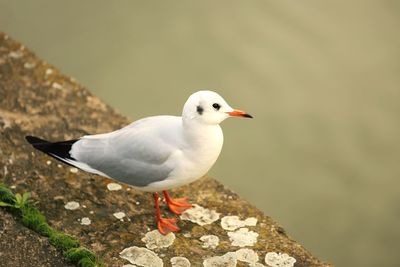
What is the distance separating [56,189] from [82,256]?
48cm

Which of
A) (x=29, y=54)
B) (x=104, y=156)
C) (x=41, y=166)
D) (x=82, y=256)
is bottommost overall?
(x=82, y=256)

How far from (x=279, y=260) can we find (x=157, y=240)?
1.67ft

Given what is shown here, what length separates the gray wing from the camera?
253cm

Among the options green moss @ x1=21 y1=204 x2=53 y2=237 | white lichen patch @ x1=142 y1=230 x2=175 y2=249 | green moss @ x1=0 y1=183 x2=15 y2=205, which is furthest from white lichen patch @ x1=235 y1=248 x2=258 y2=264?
green moss @ x1=0 y1=183 x2=15 y2=205

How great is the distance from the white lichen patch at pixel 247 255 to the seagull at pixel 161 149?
0.98ft

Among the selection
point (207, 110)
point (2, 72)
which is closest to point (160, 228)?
point (207, 110)

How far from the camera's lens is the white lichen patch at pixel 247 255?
8.26ft

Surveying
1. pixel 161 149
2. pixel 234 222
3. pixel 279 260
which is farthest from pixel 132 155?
pixel 279 260

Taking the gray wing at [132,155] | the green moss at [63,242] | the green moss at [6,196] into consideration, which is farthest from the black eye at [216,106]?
the green moss at [6,196]

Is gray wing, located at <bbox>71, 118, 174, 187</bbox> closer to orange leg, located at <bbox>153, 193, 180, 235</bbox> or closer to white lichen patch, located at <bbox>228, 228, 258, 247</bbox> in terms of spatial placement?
orange leg, located at <bbox>153, 193, 180, 235</bbox>

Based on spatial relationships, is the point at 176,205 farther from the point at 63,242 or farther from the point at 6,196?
the point at 6,196

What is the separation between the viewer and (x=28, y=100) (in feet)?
10.6

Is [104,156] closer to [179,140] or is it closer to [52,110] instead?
[179,140]

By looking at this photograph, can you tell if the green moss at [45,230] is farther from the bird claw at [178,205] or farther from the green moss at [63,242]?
the bird claw at [178,205]
